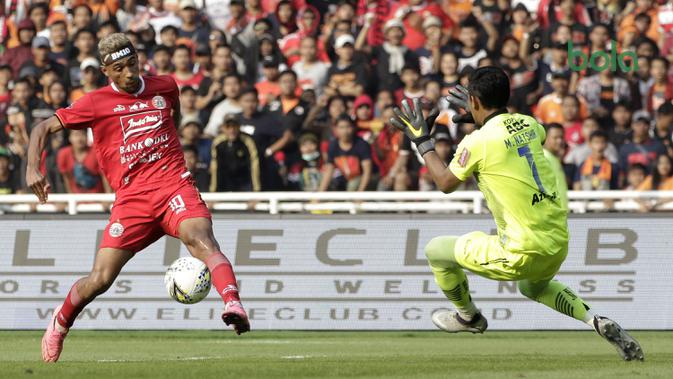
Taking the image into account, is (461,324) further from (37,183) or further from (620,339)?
(37,183)

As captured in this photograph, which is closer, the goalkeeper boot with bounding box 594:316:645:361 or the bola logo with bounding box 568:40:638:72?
the goalkeeper boot with bounding box 594:316:645:361

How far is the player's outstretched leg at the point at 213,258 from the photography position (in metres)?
10.0

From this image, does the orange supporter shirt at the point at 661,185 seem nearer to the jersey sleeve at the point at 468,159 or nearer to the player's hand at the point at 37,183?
the jersey sleeve at the point at 468,159

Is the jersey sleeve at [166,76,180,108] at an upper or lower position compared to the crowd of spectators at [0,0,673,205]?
upper

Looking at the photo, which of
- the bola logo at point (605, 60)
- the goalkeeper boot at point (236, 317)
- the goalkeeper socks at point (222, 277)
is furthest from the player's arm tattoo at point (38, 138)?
the bola logo at point (605, 60)

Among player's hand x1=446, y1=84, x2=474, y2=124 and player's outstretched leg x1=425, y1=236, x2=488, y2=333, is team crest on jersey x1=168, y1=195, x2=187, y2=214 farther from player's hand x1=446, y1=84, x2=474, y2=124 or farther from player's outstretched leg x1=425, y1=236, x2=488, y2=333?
player's hand x1=446, y1=84, x2=474, y2=124

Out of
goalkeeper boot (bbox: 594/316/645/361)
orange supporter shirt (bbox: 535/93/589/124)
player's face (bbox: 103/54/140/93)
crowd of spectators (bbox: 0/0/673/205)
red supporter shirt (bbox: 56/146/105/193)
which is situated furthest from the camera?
orange supporter shirt (bbox: 535/93/589/124)

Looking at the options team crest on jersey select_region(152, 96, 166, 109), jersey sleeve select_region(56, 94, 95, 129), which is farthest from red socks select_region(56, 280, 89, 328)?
team crest on jersey select_region(152, 96, 166, 109)

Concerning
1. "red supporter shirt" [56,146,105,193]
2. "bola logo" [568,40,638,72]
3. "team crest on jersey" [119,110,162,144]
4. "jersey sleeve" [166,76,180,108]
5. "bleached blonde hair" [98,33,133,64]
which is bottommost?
"red supporter shirt" [56,146,105,193]

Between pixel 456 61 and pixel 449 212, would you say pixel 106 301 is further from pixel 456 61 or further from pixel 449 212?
pixel 456 61

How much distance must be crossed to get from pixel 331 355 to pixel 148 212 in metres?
2.26

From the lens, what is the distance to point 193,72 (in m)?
19.5

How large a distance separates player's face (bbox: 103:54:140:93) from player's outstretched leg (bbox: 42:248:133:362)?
1288mm

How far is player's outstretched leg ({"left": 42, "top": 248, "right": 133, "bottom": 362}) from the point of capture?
34.6 ft
